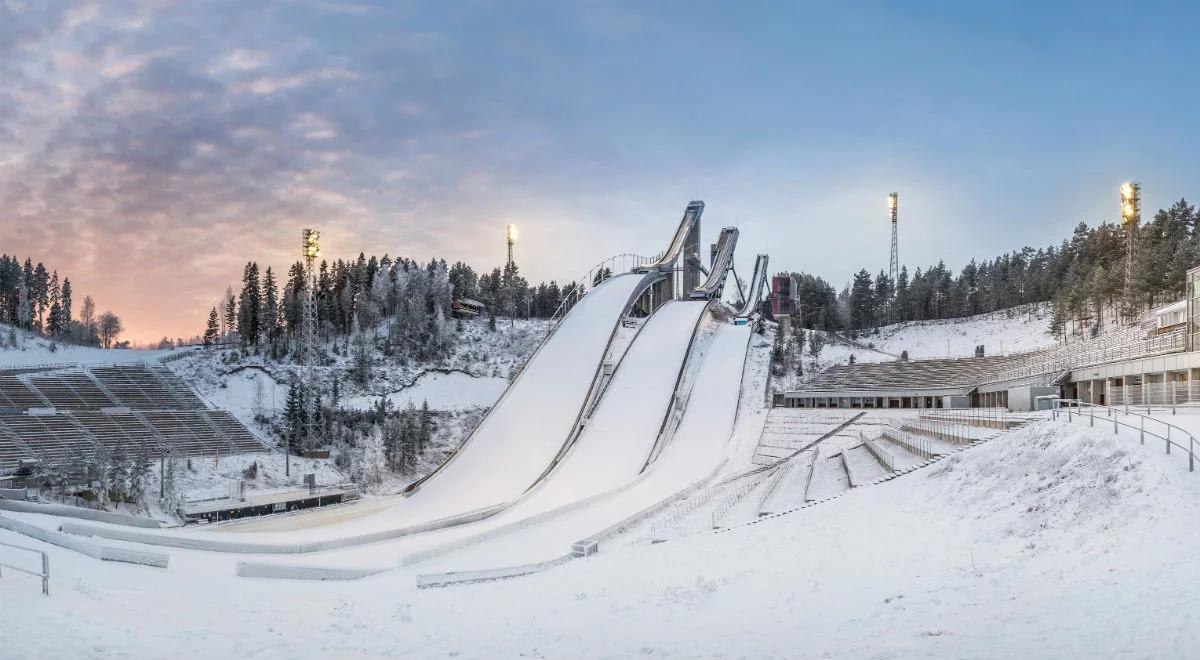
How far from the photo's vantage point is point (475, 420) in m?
41.8

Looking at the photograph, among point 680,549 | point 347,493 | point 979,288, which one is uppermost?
point 979,288

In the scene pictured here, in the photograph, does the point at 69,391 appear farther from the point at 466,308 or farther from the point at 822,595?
the point at 822,595

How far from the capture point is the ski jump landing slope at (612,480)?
14.7 m

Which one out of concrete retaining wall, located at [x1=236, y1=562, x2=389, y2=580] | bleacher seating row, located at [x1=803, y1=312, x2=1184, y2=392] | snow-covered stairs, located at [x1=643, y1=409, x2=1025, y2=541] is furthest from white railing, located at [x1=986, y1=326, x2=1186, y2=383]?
concrete retaining wall, located at [x1=236, y1=562, x2=389, y2=580]

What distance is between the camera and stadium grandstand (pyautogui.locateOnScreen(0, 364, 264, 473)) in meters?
28.7

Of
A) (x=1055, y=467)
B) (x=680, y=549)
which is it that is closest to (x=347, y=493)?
(x=680, y=549)

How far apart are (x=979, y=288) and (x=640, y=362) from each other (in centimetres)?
5872

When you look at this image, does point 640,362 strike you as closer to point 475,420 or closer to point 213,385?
point 475,420

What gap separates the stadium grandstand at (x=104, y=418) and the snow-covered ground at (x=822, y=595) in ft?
66.7

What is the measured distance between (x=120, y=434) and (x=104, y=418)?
7.05 ft

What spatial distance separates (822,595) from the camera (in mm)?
8648

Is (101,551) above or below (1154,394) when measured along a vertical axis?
below

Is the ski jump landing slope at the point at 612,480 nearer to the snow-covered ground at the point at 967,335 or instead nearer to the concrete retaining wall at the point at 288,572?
the concrete retaining wall at the point at 288,572

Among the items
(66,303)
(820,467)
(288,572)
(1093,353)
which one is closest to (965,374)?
(1093,353)
